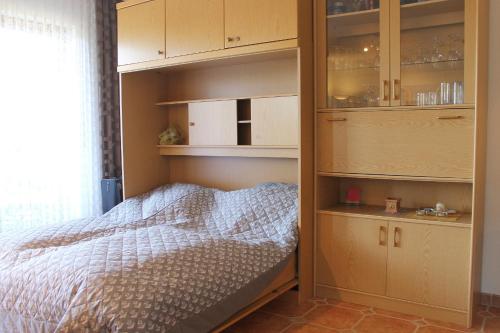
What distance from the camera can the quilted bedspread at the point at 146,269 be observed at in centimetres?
184

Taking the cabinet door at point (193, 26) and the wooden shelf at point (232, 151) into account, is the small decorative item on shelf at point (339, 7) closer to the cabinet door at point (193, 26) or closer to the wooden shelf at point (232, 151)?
the cabinet door at point (193, 26)

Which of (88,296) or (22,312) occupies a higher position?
(88,296)

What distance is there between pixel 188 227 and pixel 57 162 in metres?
1.36

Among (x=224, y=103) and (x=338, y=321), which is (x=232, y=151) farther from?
(x=338, y=321)

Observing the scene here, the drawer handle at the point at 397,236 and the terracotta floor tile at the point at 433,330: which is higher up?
the drawer handle at the point at 397,236

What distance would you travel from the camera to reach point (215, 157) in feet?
12.4

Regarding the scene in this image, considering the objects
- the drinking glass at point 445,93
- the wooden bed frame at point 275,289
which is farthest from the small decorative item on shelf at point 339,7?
the wooden bed frame at point 275,289

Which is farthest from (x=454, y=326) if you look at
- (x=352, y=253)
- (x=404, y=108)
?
(x=404, y=108)

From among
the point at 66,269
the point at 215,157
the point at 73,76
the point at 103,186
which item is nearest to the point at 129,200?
the point at 103,186

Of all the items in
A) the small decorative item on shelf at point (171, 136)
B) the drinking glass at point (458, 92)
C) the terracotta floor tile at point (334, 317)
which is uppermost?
the drinking glass at point (458, 92)

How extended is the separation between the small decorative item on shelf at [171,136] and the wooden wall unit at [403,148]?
4.37 ft

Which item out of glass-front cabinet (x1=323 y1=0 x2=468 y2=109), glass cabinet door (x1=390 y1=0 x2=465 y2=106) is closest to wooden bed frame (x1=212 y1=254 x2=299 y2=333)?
glass-front cabinet (x1=323 y1=0 x2=468 y2=109)

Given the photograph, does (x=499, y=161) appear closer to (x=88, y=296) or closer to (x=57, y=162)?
(x=88, y=296)

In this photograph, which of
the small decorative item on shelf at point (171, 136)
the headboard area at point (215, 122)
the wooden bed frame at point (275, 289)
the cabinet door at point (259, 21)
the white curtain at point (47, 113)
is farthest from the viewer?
the small decorative item on shelf at point (171, 136)
